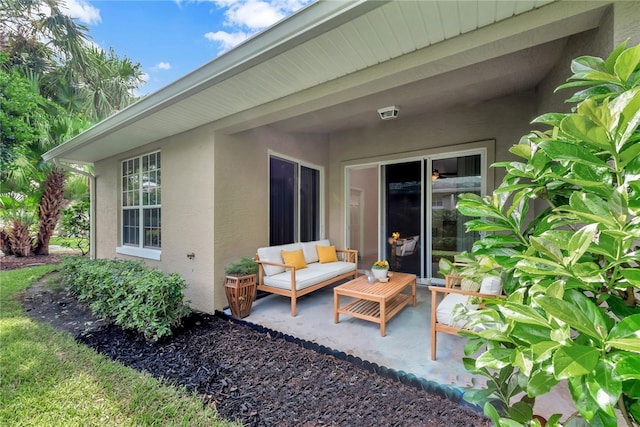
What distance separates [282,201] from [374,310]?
293 cm

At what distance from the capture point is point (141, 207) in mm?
5887

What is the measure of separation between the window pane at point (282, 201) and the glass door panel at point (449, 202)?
9.44 ft

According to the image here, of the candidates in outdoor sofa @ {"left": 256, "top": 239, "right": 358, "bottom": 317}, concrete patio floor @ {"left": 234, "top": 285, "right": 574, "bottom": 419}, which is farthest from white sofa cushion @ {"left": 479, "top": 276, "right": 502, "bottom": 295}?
outdoor sofa @ {"left": 256, "top": 239, "right": 358, "bottom": 317}

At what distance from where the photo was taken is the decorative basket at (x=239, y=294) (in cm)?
396

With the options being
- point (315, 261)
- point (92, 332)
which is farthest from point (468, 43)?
point (92, 332)

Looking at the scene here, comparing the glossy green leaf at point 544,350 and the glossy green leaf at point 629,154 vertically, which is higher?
the glossy green leaf at point 629,154

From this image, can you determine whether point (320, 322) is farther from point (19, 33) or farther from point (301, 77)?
point (19, 33)

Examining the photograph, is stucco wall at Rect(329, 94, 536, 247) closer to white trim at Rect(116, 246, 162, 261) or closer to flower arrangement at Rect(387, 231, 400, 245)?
flower arrangement at Rect(387, 231, 400, 245)

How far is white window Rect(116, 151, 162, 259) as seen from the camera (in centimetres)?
550

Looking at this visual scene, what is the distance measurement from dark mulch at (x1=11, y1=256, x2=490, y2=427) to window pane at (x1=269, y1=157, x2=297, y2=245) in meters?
2.07

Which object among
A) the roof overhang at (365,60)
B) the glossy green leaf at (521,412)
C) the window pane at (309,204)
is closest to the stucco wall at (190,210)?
the roof overhang at (365,60)

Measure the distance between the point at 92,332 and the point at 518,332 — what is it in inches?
190

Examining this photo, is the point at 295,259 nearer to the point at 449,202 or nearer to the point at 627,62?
the point at 449,202

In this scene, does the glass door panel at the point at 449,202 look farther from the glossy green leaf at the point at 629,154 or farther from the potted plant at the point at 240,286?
the glossy green leaf at the point at 629,154
